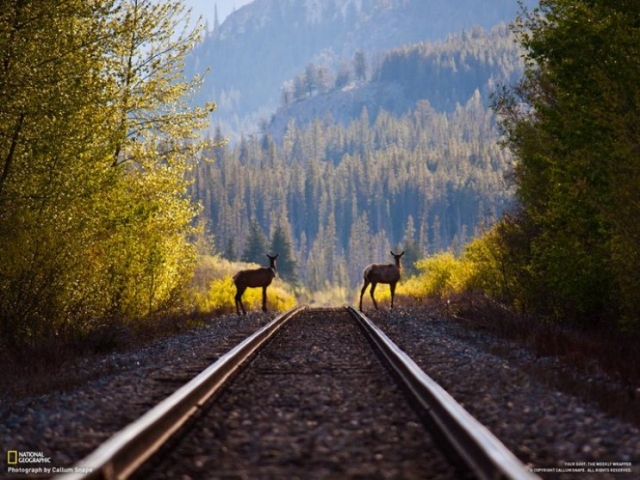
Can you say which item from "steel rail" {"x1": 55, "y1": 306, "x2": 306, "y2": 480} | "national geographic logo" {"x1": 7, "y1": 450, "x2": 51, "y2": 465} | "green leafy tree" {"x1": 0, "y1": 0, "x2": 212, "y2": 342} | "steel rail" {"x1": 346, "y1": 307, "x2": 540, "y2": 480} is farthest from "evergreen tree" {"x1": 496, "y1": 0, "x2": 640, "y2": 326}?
"national geographic logo" {"x1": 7, "y1": 450, "x2": 51, "y2": 465}

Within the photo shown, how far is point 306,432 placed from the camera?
5980 millimetres

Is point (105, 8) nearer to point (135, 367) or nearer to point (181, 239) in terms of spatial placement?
point (135, 367)

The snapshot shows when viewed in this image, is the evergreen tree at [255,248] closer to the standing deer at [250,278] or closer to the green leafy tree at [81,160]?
the standing deer at [250,278]

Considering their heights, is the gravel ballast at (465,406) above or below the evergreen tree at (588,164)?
below

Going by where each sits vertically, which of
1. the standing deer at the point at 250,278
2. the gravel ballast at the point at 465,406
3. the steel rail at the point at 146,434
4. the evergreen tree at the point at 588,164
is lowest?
the gravel ballast at the point at 465,406

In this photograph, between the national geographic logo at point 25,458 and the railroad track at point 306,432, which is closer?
the railroad track at point 306,432

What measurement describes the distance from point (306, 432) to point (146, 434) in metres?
1.24

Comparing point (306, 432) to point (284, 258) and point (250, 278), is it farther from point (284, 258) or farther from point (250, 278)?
point (284, 258)

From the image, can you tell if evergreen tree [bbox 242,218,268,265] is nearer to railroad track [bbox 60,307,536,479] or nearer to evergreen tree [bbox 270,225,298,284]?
evergreen tree [bbox 270,225,298,284]

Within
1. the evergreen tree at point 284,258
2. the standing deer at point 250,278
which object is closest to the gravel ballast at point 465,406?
the standing deer at point 250,278

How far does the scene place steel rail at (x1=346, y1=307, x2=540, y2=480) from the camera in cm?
428

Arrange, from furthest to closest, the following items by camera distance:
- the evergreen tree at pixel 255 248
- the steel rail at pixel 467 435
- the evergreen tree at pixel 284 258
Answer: the evergreen tree at pixel 255 248 < the evergreen tree at pixel 284 258 < the steel rail at pixel 467 435

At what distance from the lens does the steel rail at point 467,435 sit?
4281 millimetres

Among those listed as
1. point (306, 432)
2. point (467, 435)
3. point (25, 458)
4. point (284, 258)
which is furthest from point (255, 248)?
point (467, 435)
